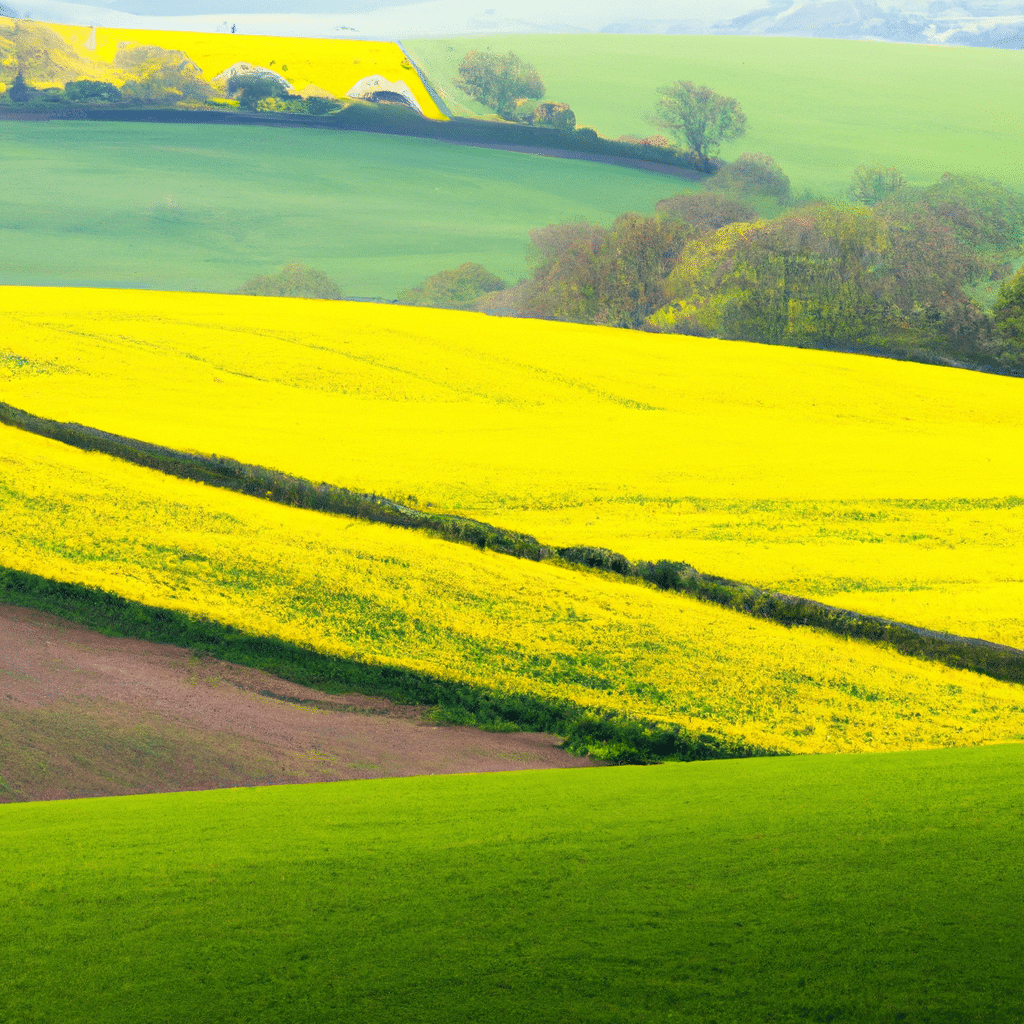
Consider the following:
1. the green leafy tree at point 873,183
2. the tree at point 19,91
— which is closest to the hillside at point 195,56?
the tree at point 19,91

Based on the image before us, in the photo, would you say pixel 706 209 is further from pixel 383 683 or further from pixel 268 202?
pixel 383 683

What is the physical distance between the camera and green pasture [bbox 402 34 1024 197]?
91.8 feet

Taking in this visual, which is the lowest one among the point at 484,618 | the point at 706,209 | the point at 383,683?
the point at 383,683

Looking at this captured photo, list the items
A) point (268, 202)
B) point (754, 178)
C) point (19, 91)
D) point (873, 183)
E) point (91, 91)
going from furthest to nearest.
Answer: point (873, 183) → point (754, 178) → point (268, 202) → point (91, 91) → point (19, 91)

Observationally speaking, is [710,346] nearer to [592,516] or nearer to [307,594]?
[592,516]

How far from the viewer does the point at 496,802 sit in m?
5.64

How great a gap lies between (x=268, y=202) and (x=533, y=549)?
17.4 m

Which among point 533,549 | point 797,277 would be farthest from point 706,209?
point 533,549

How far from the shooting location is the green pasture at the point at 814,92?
28.0 meters

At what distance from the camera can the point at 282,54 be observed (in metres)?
24.5

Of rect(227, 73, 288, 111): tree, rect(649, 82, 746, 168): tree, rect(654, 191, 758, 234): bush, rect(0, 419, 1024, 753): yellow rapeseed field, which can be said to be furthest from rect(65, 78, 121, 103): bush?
rect(0, 419, 1024, 753): yellow rapeseed field

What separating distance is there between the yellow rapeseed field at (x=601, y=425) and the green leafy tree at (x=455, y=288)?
5.81 feet

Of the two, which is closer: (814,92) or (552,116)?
(552,116)

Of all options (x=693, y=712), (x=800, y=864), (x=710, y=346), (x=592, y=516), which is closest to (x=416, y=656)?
(x=693, y=712)
